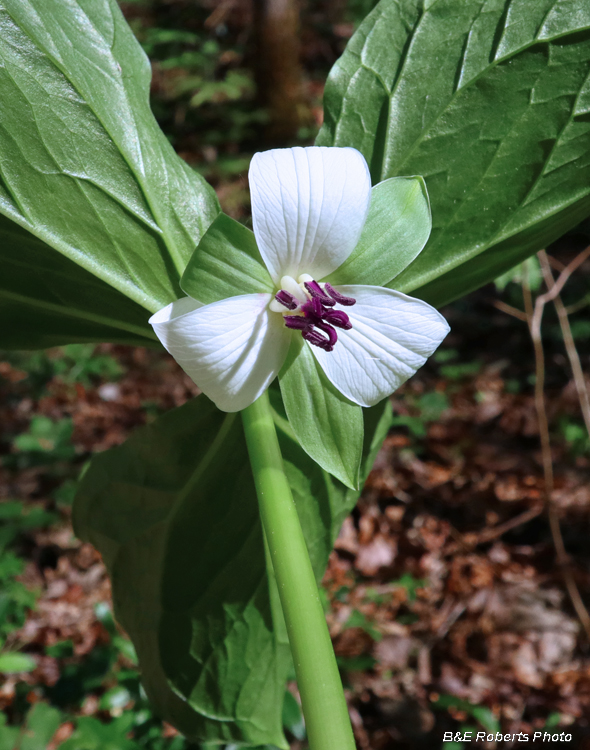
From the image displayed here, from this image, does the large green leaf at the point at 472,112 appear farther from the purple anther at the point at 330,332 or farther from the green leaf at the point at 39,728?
the green leaf at the point at 39,728

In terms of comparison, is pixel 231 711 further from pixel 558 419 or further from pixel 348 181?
pixel 558 419

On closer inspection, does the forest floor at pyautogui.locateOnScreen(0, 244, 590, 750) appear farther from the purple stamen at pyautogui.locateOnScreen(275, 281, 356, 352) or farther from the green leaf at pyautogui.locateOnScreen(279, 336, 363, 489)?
the purple stamen at pyautogui.locateOnScreen(275, 281, 356, 352)

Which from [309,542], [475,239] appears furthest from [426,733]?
[475,239]

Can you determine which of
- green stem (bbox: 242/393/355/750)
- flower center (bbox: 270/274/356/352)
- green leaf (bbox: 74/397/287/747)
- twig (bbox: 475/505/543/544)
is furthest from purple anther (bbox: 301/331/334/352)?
twig (bbox: 475/505/543/544)

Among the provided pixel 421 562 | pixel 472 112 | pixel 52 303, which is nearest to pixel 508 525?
pixel 421 562

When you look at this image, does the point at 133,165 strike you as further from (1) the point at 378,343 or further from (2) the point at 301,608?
(2) the point at 301,608
